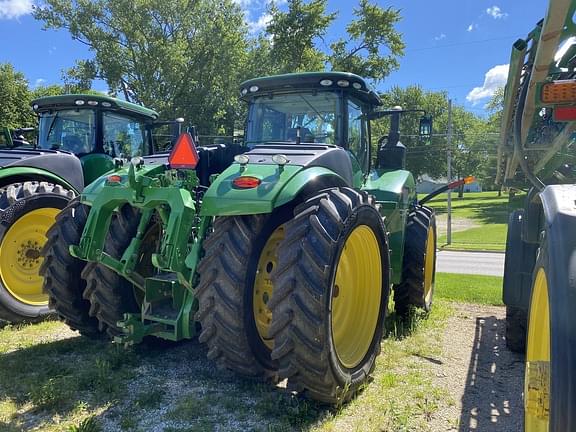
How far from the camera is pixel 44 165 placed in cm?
627

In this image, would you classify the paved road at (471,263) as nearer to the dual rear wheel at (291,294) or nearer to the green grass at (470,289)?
the green grass at (470,289)

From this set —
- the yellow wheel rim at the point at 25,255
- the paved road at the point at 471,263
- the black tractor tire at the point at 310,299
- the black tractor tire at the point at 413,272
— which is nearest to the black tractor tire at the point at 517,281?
the black tractor tire at the point at 413,272

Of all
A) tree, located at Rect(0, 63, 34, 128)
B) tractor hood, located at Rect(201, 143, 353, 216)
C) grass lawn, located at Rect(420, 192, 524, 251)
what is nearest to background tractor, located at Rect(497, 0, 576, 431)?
tractor hood, located at Rect(201, 143, 353, 216)

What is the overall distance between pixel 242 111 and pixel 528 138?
22398 millimetres

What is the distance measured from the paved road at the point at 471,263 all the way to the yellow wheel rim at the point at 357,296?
9456 mm

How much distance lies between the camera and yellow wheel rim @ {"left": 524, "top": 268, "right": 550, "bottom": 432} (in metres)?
1.87

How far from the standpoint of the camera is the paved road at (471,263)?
13.2 m

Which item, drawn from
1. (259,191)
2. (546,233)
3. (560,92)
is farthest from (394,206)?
(546,233)

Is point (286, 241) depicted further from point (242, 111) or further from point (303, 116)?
point (242, 111)

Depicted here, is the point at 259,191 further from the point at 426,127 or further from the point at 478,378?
the point at 426,127

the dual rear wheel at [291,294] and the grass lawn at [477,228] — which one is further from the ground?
the dual rear wheel at [291,294]

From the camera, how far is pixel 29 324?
18.7ft

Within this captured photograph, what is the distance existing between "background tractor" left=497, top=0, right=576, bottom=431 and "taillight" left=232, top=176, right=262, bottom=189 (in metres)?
1.78

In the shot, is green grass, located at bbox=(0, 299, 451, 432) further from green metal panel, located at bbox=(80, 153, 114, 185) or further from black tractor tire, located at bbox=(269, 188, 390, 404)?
green metal panel, located at bbox=(80, 153, 114, 185)
